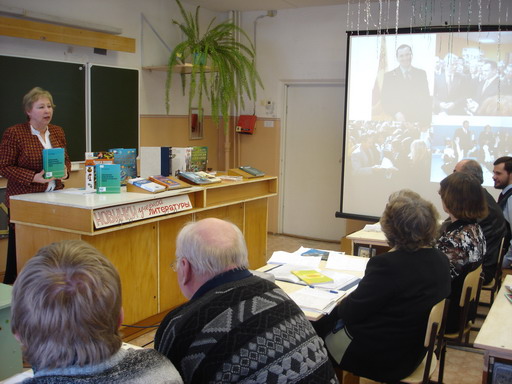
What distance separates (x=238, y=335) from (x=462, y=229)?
1.84m

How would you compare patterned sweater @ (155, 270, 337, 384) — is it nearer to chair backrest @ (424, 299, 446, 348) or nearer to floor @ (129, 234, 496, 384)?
chair backrest @ (424, 299, 446, 348)

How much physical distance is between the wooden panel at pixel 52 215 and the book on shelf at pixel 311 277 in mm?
1303

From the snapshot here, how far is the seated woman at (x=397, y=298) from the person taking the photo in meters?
2.26

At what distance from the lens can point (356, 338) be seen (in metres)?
2.42

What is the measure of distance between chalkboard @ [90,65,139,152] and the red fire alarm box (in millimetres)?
1665

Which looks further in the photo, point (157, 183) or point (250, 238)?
point (250, 238)

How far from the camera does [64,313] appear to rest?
1.13m

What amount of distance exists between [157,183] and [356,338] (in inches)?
78.6

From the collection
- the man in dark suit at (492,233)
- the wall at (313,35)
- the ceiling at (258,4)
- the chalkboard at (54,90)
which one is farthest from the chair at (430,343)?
the ceiling at (258,4)

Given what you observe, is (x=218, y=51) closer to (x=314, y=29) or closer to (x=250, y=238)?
(x=314, y=29)

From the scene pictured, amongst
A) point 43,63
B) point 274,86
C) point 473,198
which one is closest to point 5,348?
point 473,198

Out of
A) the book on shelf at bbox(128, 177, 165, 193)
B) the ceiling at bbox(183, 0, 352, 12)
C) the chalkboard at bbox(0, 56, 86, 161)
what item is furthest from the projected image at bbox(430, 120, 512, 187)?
the chalkboard at bbox(0, 56, 86, 161)

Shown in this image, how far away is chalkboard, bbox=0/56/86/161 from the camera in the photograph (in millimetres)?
4664

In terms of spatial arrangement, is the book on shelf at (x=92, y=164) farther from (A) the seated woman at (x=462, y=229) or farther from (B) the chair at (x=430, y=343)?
(B) the chair at (x=430, y=343)
